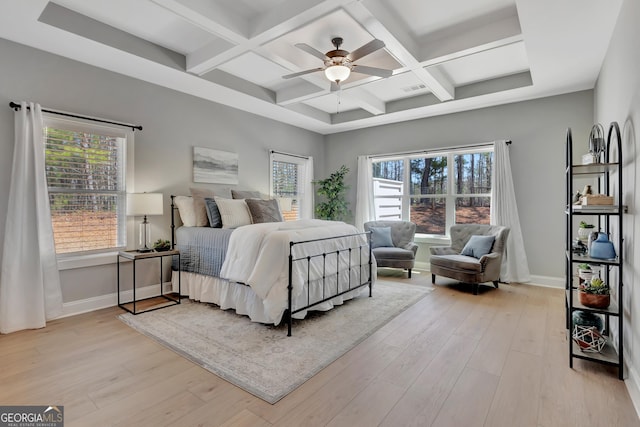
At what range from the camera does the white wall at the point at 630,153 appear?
204 centimetres

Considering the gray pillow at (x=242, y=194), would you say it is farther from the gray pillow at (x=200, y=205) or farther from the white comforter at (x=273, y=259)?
the white comforter at (x=273, y=259)

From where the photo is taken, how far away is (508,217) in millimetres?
4805

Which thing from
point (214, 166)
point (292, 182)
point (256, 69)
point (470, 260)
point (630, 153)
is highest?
point (256, 69)

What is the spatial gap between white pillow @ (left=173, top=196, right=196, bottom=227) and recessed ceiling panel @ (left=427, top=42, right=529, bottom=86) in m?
3.61

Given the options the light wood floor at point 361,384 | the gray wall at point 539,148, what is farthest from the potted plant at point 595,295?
the gray wall at point 539,148

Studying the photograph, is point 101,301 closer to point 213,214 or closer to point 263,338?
point 213,214

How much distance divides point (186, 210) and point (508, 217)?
4.58m

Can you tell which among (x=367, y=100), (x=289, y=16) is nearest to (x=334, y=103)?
(x=367, y=100)

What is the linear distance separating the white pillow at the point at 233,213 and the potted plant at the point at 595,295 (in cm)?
346

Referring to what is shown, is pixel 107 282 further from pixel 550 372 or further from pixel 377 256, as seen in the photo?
pixel 550 372

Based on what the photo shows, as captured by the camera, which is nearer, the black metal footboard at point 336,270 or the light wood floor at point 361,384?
the light wood floor at point 361,384

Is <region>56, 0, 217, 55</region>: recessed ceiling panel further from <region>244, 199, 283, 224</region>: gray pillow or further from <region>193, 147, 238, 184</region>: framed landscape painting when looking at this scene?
<region>244, 199, 283, 224</region>: gray pillow

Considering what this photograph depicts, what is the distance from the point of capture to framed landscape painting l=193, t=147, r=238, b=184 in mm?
4578

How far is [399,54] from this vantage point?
11.1 feet
